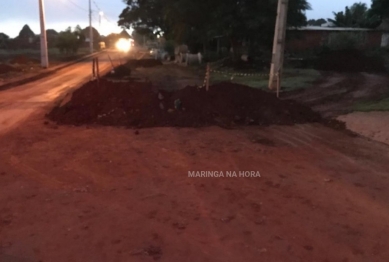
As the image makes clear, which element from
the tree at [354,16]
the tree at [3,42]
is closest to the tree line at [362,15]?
the tree at [354,16]

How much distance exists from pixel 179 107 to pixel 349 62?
2345cm

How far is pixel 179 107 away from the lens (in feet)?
42.5

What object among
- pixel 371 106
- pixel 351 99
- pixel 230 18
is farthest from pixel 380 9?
pixel 371 106

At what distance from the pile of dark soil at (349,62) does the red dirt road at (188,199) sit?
2261cm

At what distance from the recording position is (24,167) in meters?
8.38

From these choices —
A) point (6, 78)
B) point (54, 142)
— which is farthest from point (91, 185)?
point (6, 78)

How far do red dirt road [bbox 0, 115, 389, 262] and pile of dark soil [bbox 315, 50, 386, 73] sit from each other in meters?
22.6

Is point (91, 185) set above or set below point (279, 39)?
below

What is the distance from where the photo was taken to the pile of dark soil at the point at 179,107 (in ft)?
40.9

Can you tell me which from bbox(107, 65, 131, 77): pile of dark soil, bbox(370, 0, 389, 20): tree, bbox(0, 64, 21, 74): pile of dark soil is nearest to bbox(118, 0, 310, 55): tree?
bbox(107, 65, 131, 77): pile of dark soil

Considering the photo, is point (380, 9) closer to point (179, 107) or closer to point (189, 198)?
point (179, 107)

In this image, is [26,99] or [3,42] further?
[3,42]

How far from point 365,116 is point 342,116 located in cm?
72

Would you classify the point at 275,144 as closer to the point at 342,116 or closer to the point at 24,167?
the point at 342,116
